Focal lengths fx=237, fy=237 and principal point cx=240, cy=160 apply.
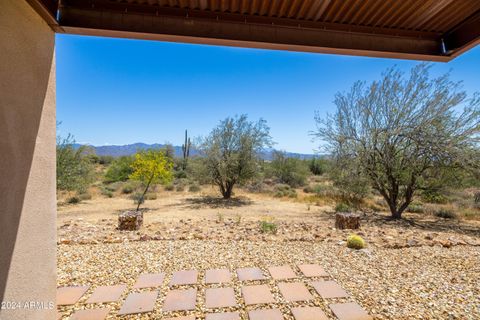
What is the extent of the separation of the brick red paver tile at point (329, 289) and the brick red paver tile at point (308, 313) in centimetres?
28

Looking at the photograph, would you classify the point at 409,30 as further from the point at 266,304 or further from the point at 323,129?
the point at 323,129

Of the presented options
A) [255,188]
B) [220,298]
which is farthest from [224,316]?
[255,188]

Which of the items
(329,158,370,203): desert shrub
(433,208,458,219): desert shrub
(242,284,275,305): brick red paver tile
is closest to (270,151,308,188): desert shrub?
(329,158,370,203): desert shrub

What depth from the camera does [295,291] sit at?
271cm

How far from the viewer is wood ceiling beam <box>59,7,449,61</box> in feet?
6.86

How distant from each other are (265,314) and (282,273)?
88 centimetres

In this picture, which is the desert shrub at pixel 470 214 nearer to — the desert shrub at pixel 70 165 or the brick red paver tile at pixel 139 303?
the brick red paver tile at pixel 139 303

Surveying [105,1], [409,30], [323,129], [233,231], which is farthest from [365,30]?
[323,129]

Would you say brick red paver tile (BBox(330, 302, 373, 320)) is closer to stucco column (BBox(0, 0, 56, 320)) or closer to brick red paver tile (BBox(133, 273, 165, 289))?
brick red paver tile (BBox(133, 273, 165, 289))

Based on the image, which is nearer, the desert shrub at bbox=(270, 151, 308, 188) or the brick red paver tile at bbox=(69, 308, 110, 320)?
the brick red paver tile at bbox=(69, 308, 110, 320)

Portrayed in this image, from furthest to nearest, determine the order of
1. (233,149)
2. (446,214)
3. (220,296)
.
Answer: (233,149)
(446,214)
(220,296)

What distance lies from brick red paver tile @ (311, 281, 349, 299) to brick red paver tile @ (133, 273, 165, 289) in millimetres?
1892

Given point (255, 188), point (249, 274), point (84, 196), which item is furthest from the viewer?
point (255, 188)

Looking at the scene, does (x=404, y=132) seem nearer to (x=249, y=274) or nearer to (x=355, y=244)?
(x=355, y=244)
